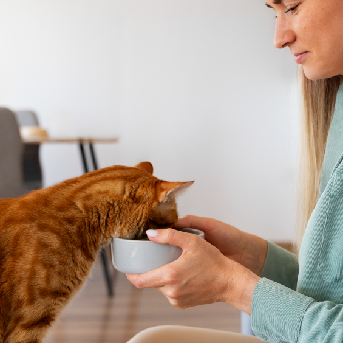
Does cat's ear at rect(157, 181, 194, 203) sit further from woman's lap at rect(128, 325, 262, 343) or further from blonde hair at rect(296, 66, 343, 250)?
blonde hair at rect(296, 66, 343, 250)

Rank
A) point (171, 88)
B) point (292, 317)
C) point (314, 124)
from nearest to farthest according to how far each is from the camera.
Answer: point (292, 317) < point (314, 124) < point (171, 88)

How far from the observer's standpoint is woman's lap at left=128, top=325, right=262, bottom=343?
2.46 feet

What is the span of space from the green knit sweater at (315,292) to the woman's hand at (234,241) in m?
0.25

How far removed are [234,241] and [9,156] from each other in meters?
1.16

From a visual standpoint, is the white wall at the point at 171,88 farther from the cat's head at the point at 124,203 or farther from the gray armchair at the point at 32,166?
the cat's head at the point at 124,203

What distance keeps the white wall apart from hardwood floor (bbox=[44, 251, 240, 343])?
1240mm

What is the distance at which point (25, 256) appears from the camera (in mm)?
665

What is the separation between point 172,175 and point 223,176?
43 centimetres

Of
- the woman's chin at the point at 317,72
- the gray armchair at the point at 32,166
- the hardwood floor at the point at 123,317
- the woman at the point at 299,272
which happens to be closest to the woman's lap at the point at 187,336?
the woman at the point at 299,272

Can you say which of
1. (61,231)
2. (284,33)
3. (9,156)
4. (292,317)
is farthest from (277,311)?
(9,156)

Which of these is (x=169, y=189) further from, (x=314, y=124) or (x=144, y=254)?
(x=314, y=124)

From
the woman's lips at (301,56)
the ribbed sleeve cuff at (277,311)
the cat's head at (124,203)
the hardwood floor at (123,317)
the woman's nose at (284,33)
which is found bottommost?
the hardwood floor at (123,317)

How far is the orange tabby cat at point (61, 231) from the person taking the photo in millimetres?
653

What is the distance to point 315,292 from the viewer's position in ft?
2.20
